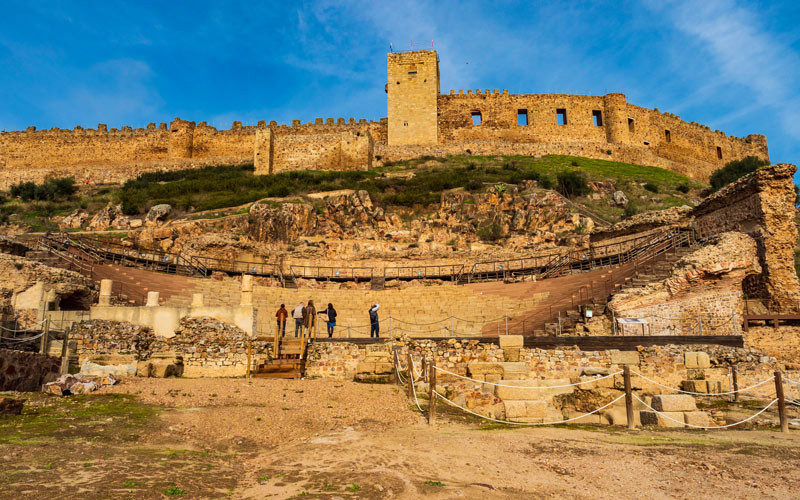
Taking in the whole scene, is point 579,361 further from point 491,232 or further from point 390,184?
point 390,184

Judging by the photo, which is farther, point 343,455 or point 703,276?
point 703,276

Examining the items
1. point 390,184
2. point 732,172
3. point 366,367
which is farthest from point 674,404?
point 732,172

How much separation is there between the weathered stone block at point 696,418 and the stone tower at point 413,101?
46.5m

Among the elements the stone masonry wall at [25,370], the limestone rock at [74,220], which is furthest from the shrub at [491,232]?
the limestone rock at [74,220]

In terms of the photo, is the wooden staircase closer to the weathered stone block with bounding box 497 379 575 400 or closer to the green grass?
the green grass

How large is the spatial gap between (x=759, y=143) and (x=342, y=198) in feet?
180

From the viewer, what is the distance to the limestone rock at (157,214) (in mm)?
36125

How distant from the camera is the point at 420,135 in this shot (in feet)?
180

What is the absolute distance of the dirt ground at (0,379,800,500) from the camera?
6027 mm

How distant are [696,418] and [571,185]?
3299 cm

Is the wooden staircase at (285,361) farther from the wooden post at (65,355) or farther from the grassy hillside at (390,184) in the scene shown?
the grassy hillside at (390,184)

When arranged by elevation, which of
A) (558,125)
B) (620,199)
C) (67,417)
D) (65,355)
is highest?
(558,125)

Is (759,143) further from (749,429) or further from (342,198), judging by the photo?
(749,429)

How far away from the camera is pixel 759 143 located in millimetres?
65750
